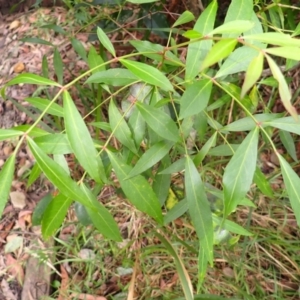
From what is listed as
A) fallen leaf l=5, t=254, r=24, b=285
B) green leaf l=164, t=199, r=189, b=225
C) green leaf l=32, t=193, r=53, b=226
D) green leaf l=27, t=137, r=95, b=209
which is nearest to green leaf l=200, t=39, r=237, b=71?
green leaf l=27, t=137, r=95, b=209

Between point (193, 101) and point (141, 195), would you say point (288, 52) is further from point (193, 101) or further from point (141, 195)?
point (141, 195)

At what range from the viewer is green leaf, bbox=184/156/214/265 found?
750mm

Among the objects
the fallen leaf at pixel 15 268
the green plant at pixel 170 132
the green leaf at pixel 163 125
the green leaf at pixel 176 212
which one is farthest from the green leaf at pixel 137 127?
the fallen leaf at pixel 15 268

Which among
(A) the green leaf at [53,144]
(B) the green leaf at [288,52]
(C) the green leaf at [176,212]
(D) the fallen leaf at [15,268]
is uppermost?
(B) the green leaf at [288,52]

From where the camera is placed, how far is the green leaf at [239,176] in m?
0.65

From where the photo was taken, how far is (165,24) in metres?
1.40

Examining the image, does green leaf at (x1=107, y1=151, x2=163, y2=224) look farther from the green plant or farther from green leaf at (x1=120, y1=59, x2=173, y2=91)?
green leaf at (x1=120, y1=59, x2=173, y2=91)

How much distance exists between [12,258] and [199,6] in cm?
110

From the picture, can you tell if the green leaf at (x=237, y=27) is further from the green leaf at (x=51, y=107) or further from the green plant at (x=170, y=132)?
the green leaf at (x=51, y=107)

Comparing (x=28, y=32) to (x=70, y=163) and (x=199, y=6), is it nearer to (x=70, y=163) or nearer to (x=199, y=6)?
(x=70, y=163)

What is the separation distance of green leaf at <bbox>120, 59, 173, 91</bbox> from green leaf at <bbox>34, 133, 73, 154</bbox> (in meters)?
0.17

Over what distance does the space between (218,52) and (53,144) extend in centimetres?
34

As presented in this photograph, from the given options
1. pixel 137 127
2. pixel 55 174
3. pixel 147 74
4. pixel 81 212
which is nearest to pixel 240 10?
pixel 147 74

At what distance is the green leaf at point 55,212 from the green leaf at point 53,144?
9cm
